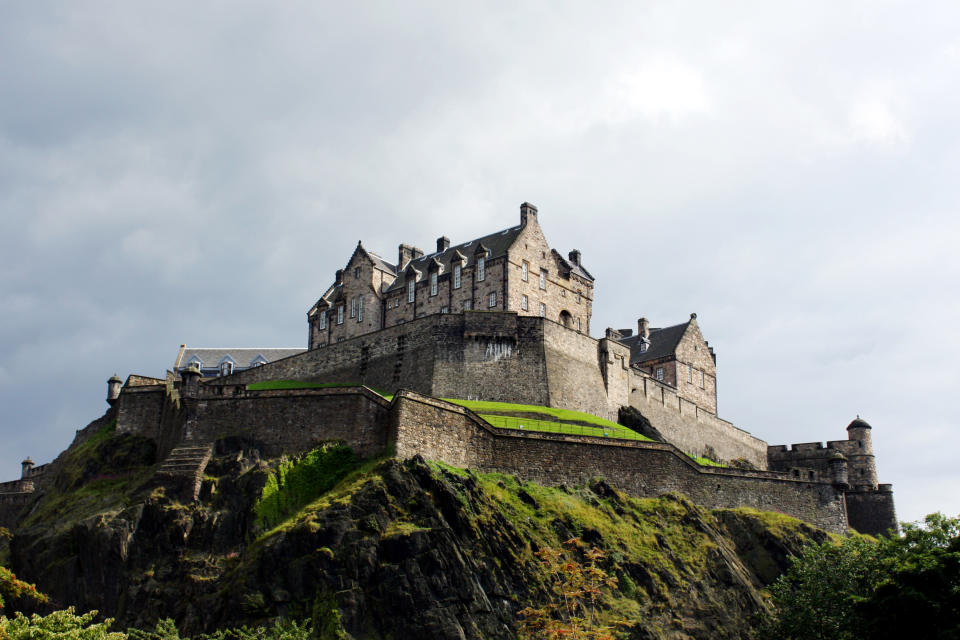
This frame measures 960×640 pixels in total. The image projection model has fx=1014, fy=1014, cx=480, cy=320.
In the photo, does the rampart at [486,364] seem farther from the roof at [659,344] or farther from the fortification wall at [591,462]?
the roof at [659,344]

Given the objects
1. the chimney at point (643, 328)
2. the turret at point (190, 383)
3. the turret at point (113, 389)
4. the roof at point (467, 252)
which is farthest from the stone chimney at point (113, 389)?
the chimney at point (643, 328)

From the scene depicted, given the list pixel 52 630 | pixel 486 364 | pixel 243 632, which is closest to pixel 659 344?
pixel 486 364

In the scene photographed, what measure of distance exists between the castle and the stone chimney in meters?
0.12

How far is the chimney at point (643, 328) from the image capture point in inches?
3398

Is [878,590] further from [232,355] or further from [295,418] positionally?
[232,355]

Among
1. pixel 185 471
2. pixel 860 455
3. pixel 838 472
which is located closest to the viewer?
pixel 185 471

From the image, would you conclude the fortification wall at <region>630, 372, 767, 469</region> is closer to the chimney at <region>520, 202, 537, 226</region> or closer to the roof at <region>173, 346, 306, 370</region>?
the chimney at <region>520, 202, 537, 226</region>

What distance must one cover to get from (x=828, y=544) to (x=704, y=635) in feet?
25.3

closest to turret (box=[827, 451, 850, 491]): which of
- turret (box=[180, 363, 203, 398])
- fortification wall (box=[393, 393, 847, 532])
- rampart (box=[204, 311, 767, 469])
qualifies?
fortification wall (box=[393, 393, 847, 532])

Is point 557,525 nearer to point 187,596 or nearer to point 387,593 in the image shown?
point 387,593

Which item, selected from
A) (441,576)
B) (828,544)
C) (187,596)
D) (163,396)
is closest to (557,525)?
(441,576)

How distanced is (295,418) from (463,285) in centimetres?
2317

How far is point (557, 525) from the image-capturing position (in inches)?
1881

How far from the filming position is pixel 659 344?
83062 mm
